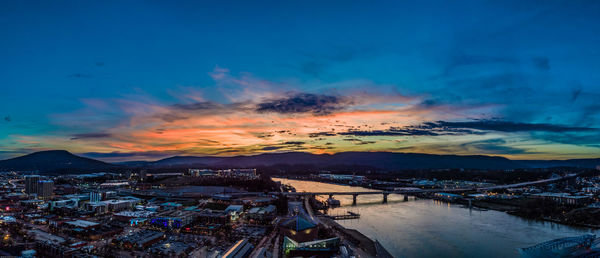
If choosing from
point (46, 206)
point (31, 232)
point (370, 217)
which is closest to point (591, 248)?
point (370, 217)

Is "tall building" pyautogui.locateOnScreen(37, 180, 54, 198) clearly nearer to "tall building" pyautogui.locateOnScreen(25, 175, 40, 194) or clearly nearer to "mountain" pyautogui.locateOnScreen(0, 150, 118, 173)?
"tall building" pyautogui.locateOnScreen(25, 175, 40, 194)

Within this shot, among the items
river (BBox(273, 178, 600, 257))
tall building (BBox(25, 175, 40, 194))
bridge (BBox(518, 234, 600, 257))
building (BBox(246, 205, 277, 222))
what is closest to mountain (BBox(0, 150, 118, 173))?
tall building (BBox(25, 175, 40, 194))

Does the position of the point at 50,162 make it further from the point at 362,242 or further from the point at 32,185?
the point at 362,242

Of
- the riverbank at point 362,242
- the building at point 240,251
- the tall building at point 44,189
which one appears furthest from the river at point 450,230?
the tall building at point 44,189

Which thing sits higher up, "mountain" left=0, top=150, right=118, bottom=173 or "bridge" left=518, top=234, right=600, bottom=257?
"mountain" left=0, top=150, right=118, bottom=173

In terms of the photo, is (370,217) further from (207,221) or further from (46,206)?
(46,206)

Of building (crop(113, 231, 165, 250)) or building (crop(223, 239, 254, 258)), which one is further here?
building (crop(113, 231, 165, 250))

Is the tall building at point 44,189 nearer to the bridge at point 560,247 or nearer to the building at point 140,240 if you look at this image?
the building at point 140,240

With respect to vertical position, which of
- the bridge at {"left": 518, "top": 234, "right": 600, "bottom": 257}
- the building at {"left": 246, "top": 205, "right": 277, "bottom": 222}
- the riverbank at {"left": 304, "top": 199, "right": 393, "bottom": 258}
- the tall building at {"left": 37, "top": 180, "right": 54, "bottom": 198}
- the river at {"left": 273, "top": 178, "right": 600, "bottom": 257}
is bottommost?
the river at {"left": 273, "top": 178, "right": 600, "bottom": 257}
